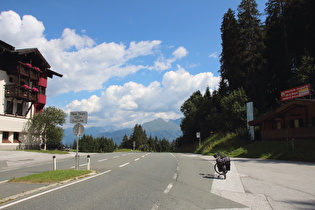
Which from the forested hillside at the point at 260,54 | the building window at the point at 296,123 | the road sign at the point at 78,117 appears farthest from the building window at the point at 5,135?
the building window at the point at 296,123

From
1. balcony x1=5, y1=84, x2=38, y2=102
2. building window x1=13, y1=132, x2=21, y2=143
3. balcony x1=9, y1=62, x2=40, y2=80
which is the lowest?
building window x1=13, y1=132, x2=21, y2=143

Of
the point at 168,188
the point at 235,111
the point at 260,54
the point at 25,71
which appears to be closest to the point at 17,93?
the point at 25,71

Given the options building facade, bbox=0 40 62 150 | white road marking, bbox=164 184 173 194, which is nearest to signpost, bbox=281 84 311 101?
white road marking, bbox=164 184 173 194

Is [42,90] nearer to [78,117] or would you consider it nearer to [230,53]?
[78,117]

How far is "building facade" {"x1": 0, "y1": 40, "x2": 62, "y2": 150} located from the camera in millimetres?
35312

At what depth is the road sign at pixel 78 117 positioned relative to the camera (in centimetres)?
1381

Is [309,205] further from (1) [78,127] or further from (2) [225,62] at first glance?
(2) [225,62]

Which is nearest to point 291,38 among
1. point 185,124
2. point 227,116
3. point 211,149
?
point 227,116

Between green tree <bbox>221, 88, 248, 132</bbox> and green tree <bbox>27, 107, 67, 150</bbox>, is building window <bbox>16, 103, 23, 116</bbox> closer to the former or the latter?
green tree <bbox>27, 107, 67, 150</bbox>

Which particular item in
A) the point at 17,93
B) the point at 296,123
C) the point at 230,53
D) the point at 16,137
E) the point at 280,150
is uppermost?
the point at 230,53

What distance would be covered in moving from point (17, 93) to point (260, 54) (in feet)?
134

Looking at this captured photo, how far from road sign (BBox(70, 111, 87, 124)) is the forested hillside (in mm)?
30391

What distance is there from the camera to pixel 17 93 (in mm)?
36000

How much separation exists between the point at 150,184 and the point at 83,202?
3250 millimetres
